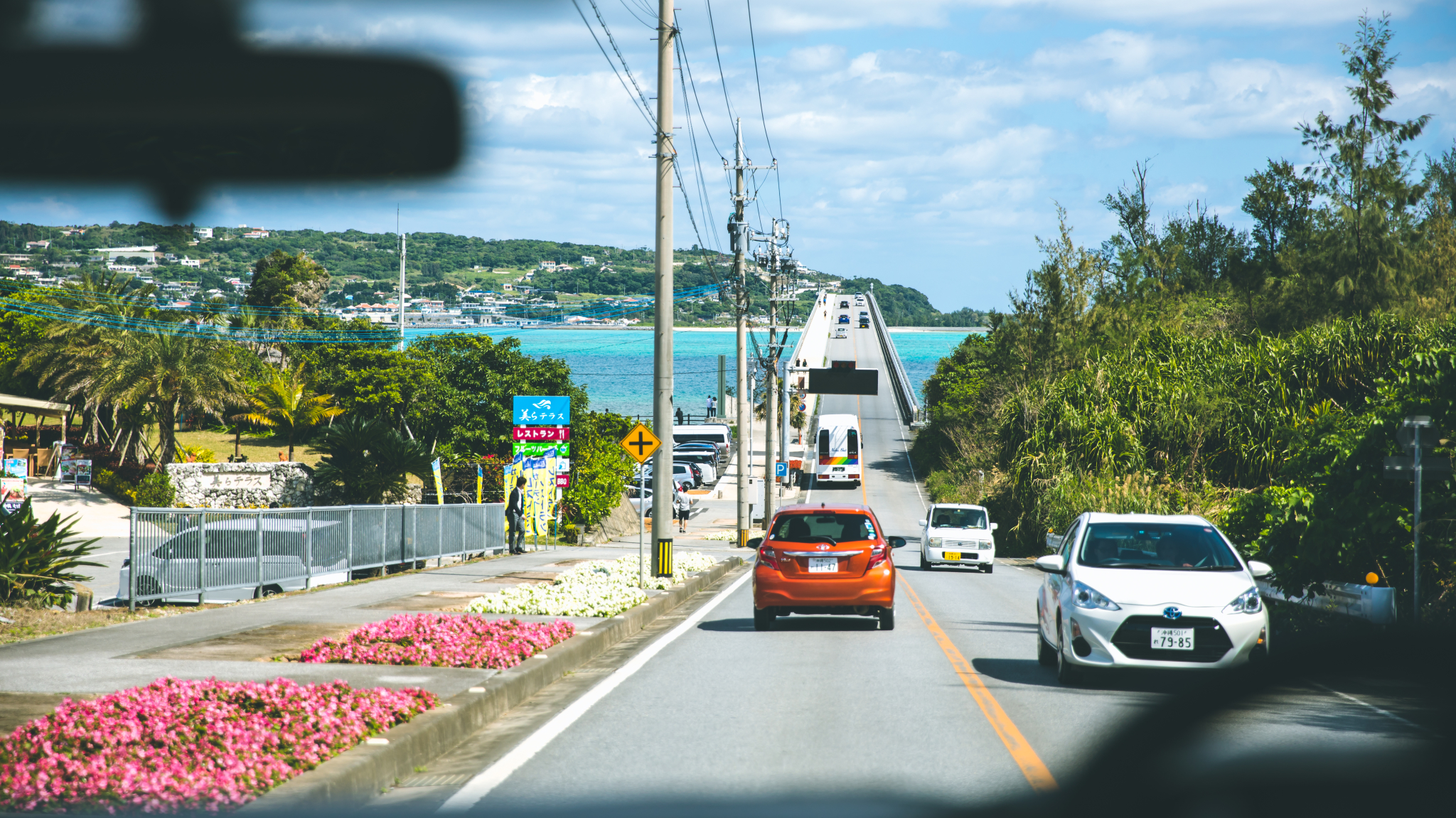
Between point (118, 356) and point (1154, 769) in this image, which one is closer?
point (1154, 769)

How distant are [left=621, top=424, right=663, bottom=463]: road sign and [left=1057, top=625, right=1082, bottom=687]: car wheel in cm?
1036

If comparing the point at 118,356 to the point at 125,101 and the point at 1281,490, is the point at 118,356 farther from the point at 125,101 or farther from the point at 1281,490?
the point at 125,101

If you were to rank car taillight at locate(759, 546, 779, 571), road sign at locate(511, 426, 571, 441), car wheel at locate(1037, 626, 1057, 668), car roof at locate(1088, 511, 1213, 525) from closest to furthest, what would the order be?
1. car roof at locate(1088, 511, 1213, 525)
2. car wheel at locate(1037, 626, 1057, 668)
3. car taillight at locate(759, 546, 779, 571)
4. road sign at locate(511, 426, 571, 441)

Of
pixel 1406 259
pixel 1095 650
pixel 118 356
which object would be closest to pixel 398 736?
pixel 1095 650

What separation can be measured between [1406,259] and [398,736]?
44.3 meters

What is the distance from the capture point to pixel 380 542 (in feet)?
76.3

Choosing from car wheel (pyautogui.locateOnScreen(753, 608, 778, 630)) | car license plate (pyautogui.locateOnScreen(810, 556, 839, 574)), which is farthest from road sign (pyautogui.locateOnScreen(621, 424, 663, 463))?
car license plate (pyautogui.locateOnScreen(810, 556, 839, 574))

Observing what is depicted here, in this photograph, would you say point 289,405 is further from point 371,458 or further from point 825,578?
point 825,578

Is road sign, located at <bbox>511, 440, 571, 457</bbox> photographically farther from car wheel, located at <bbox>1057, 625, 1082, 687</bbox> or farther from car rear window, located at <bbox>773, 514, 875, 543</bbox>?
car wheel, located at <bbox>1057, 625, 1082, 687</bbox>

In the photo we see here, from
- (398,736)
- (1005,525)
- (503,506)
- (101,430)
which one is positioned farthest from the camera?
(101,430)

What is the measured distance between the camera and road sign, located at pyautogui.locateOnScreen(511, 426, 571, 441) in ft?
116

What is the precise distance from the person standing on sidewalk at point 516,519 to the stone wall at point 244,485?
1046 cm

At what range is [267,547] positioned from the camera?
18.4 metres

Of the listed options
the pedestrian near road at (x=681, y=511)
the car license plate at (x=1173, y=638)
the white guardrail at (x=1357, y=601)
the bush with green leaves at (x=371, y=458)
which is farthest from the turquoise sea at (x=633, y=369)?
the car license plate at (x=1173, y=638)
